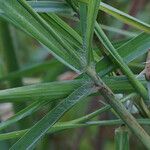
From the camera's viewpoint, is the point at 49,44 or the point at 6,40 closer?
the point at 49,44

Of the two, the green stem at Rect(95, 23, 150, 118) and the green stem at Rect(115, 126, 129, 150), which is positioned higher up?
the green stem at Rect(95, 23, 150, 118)

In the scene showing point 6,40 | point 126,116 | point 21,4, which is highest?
point 6,40

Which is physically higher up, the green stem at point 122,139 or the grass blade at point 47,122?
the grass blade at point 47,122

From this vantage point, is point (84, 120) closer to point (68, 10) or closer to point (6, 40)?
point (68, 10)

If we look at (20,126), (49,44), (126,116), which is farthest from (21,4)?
(20,126)

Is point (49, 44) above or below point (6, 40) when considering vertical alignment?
below

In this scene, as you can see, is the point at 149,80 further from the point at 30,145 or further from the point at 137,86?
the point at 30,145

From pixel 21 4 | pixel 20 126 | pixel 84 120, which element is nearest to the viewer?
pixel 21 4

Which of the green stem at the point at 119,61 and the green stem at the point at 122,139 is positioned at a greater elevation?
the green stem at the point at 119,61

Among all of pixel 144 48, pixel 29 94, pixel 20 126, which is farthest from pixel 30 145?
pixel 20 126

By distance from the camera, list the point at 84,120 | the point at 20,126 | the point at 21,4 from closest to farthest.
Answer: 1. the point at 21,4
2. the point at 84,120
3. the point at 20,126
